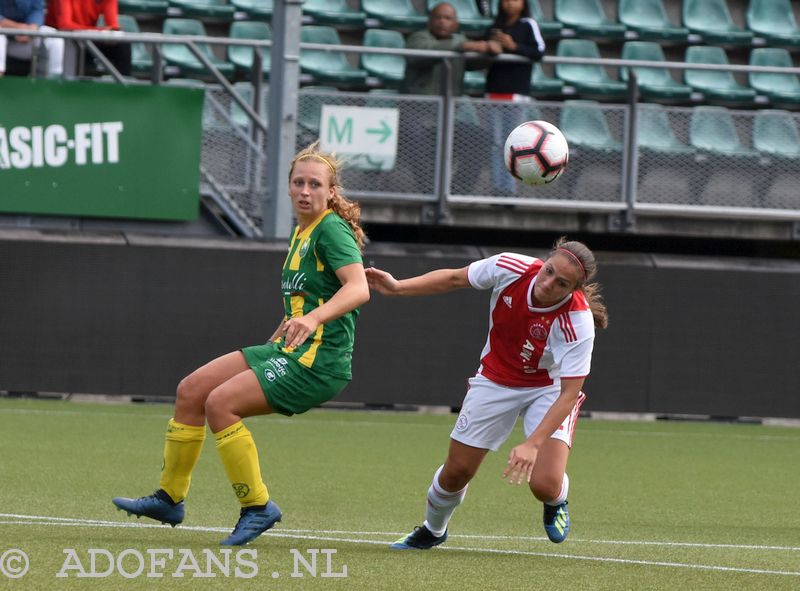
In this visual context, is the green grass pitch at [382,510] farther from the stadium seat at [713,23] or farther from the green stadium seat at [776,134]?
the stadium seat at [713,23]

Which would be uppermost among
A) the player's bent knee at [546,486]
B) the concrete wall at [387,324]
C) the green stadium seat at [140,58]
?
the green stadium seat at [140,58]

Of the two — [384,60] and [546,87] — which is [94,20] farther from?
[546,87]

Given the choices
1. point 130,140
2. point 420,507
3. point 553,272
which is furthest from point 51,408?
point 553,272

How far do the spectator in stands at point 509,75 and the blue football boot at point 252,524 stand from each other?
29.0 feet

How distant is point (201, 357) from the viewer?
1410cm

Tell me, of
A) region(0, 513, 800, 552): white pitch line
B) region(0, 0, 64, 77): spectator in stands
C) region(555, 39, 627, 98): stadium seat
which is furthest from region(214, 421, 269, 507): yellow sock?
region(555, 39, 627, 98): stadium seat

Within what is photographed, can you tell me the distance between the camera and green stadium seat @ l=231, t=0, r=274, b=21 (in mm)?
18562

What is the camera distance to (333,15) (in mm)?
18703

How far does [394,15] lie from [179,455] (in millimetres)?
12716

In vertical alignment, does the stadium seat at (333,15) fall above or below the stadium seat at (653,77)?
above

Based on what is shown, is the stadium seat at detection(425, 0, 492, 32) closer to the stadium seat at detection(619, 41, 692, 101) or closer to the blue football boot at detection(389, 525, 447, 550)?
the stadium seat at detection(619, 41, 692, 101)

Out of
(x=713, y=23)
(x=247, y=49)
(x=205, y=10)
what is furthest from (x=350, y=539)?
(x=713, y=23)

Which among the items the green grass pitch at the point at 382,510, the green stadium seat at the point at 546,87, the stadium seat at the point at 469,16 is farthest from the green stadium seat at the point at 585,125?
the stadium seat at the point at 469,16

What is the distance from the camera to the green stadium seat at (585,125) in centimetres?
1543
